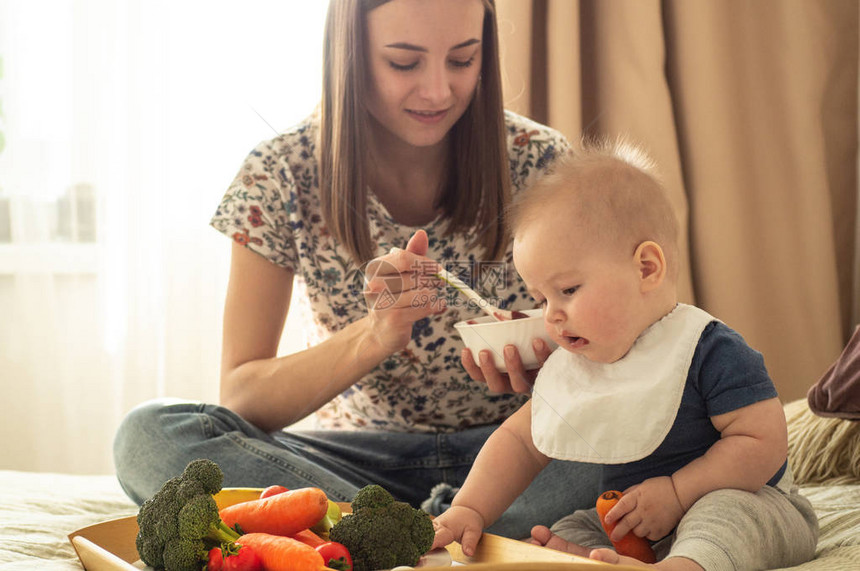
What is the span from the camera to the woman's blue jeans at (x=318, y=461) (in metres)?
1.09

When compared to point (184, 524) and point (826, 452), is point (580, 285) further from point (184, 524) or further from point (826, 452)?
point (826, 452)

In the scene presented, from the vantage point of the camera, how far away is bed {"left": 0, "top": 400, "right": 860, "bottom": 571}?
2.85ft

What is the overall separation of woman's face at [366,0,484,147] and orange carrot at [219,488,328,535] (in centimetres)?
59

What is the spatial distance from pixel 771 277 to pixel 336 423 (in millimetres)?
1002

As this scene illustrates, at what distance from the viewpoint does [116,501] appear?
3.86ft

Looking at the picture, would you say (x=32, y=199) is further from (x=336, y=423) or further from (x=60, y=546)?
(x=60, y=546)

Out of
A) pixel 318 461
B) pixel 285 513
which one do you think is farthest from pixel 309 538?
pixel 318 461

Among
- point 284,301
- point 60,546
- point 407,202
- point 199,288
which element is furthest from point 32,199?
point 60,546

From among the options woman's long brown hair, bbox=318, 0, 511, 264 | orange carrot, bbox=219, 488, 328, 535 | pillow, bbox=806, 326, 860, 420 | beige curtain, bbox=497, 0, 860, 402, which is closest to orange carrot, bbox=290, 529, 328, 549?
orange carrot, bbox=219, 488, 328, 535

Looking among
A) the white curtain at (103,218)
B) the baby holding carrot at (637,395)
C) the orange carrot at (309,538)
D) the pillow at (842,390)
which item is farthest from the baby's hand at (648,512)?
the white curtain at (103,218)

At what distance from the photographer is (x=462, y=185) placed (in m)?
1.23

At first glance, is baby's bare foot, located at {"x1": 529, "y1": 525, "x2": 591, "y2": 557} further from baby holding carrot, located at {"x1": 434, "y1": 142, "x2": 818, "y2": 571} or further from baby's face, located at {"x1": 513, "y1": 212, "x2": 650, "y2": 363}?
baby's face, located at {"x1": 513, "y1": 212, "x2": 650, "y2": 363}

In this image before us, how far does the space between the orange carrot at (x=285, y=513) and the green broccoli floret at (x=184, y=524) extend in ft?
0.08

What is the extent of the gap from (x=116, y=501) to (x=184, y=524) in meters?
0.59
